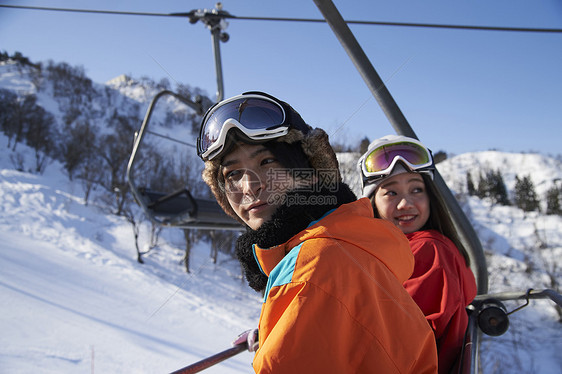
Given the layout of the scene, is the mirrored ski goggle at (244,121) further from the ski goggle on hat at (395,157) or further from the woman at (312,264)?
the ski goggle on hat at (395,157)

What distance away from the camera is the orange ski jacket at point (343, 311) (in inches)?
26.5

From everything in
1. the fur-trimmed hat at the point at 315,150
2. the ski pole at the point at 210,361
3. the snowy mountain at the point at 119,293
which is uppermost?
the fur-trimmed hat at the point at 315,150

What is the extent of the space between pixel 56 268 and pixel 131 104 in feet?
231

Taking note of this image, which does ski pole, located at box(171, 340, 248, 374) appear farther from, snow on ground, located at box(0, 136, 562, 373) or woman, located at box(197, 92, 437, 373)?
woman, located at box(197, 92, 437, 373)

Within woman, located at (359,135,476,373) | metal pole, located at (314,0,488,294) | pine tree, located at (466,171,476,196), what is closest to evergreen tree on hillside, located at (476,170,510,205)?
pine tree, located at (466,171,476,196)

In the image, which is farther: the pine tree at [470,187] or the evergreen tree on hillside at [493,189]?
the pine tree at [470,187]

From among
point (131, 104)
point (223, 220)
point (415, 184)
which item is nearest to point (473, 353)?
point (415, 184)

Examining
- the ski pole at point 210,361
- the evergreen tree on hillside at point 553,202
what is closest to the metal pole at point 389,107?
the ski pole at point 210,361

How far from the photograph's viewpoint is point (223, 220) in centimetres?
399

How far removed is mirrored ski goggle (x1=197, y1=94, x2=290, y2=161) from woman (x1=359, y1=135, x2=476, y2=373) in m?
0.83

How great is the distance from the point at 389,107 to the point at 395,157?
0.29 meters

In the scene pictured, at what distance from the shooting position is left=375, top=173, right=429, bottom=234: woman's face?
5.92 ft

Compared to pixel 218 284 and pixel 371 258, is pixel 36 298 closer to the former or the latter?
pixel 371 258

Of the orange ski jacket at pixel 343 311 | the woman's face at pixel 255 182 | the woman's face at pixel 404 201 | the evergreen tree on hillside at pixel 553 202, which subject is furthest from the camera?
the evergreen tree on hillside at pixel 553 202
